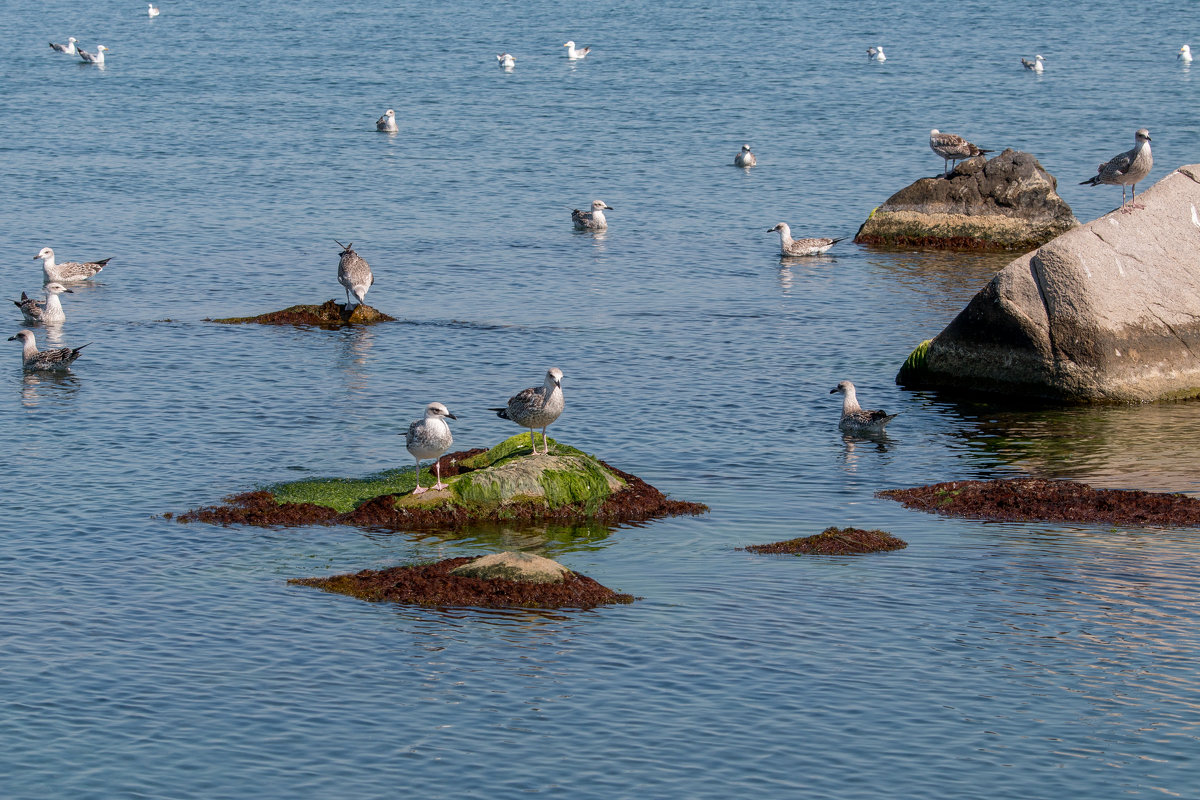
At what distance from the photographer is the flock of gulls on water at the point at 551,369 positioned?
16.8 metres

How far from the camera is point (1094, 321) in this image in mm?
21250

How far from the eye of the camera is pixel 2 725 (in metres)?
11.5

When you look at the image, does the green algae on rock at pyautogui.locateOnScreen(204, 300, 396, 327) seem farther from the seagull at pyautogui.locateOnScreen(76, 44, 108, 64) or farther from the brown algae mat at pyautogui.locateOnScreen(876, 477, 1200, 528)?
the seagull at pyautogui.locateOnScreen(76, 44, 108, 64)

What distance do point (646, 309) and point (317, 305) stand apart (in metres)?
6.16

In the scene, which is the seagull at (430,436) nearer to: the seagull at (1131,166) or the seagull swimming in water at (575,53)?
the seagull at (1131,166)

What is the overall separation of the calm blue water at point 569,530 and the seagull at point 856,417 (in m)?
0.35

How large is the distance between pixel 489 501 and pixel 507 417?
1.27 metres

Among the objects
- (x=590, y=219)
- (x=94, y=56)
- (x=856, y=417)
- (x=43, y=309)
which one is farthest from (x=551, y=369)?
(x=94, y=56)

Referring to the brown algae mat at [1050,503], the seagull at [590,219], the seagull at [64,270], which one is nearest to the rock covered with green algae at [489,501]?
the brown algae mat at [1050,503]

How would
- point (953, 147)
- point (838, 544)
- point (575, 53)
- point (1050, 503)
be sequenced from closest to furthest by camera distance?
point (838, 544)
point (1050, 503)
point (953, 147)
point (575, 53)

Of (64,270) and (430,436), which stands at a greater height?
(64,270)

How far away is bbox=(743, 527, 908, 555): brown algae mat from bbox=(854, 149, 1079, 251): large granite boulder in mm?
20073

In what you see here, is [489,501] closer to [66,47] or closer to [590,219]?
[590,219]

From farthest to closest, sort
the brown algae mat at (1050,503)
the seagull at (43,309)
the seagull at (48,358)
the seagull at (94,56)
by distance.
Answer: the seagull at (94,56)
the seagull at (43,309)
the seagull at (48,358)
the brown algae mat at (1050,503)
